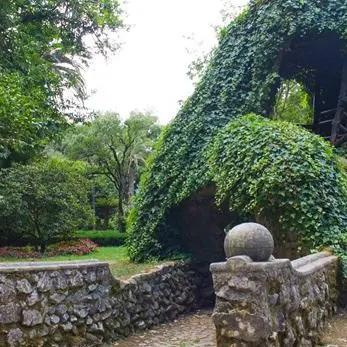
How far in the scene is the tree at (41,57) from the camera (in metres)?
10.8

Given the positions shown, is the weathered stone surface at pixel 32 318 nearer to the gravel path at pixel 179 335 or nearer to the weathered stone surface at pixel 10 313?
the weathered stone surface at pixel 10 313

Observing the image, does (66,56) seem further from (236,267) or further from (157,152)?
(236,267)

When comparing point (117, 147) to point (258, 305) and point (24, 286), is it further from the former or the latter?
point (258, 305)

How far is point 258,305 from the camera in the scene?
4.19 metres

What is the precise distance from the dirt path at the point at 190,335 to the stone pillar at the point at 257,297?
1.78 feet

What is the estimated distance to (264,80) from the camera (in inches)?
453

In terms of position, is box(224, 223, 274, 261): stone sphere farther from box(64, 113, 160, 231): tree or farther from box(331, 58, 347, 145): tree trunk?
box(64, 113, 160, 231): tree

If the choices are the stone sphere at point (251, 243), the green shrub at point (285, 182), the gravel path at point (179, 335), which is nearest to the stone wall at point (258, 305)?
the stone sphere at point (251, 243)

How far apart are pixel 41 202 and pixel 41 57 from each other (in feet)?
18.6

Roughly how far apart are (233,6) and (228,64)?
12991 mm

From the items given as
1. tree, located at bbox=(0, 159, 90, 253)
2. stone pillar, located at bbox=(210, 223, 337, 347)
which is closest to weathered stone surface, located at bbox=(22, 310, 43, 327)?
stone pillar, located at bbox=(210, 223, 337, 347)

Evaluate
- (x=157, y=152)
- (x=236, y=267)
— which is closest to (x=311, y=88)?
(x=157, y=152)

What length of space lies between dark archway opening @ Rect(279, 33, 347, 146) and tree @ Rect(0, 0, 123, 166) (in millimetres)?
6727

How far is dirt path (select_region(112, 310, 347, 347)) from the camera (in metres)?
5.68
